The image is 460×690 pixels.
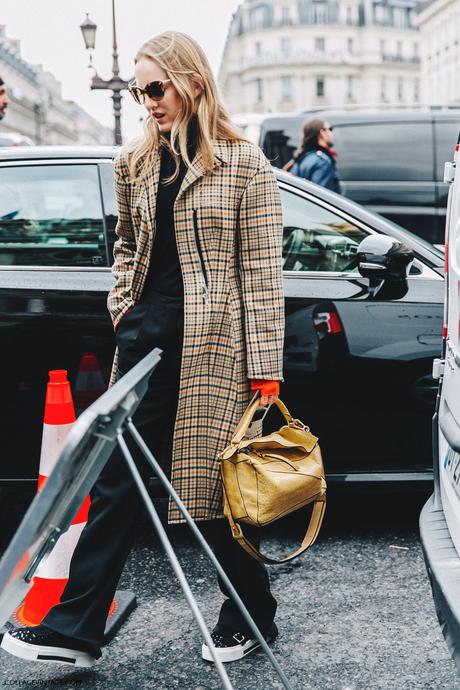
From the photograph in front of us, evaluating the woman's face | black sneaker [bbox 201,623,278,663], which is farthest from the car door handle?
the woman's face

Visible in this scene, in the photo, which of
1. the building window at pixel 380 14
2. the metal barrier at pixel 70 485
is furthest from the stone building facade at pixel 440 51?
the metal barrier at pixel 70 485

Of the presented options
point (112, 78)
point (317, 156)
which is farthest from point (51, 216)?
point (112, 78)

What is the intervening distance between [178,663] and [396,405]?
Answer: 4.56 ft

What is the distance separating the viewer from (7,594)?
1754 millimetres

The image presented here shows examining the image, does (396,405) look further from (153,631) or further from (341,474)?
(153,631)

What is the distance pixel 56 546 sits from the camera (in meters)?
3.10

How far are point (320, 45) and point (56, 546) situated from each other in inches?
4324

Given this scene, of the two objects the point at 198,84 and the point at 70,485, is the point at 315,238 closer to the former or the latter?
the point at 198,84

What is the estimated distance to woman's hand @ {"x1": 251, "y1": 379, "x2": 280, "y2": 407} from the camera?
2781 mm

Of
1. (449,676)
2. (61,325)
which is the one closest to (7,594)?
(449,676)

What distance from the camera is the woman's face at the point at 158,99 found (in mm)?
2658

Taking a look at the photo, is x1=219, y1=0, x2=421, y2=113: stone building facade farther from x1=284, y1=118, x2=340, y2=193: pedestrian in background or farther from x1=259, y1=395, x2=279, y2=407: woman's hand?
x1=259, y1=395, x2=279, y2=407: woman's hand

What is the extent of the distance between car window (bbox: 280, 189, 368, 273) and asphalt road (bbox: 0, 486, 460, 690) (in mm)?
1164

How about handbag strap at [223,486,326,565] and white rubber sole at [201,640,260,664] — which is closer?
handbag strap at [223,486,326,565]
